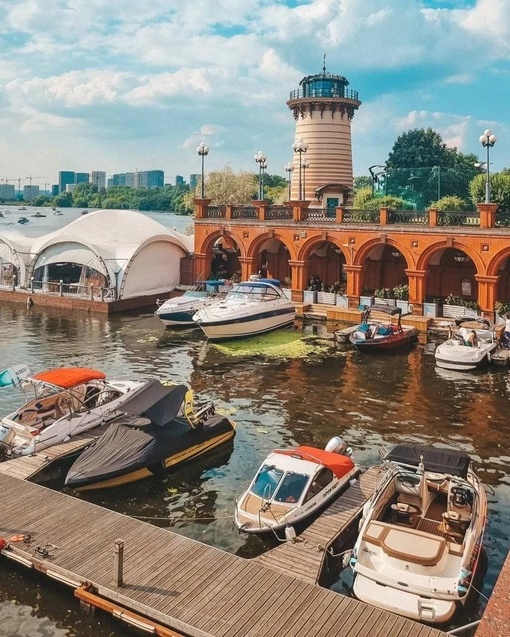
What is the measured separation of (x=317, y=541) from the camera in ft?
43.4

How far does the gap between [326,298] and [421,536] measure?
2858cm

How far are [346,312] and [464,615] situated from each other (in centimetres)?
2674

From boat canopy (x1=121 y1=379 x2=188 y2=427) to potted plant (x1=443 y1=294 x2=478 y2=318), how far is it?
2087 centimetres

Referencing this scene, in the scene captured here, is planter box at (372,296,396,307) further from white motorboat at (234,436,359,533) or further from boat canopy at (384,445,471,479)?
white motorboat at (234,436,359,533)

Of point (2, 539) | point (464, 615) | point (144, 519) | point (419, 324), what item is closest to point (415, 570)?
point (464, 615)

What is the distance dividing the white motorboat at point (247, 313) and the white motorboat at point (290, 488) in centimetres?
1635

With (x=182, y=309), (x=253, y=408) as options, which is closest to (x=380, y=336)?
(x=253, y=408)

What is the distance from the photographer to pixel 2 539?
12750mm

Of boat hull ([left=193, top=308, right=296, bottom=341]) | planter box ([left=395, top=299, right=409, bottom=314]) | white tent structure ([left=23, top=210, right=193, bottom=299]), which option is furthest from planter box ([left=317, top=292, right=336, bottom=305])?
white tent structure ([left=23, top=210, right=193, bottom=299])

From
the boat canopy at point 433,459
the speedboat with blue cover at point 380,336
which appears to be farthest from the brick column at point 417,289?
the boat canopy at point 433,459

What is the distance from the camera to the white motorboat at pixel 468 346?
27.5 meters

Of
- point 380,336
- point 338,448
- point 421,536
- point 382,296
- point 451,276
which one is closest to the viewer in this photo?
point 421,536

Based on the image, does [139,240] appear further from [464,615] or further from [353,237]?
[464,615]

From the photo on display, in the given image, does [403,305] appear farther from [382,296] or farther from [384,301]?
[382,296]
